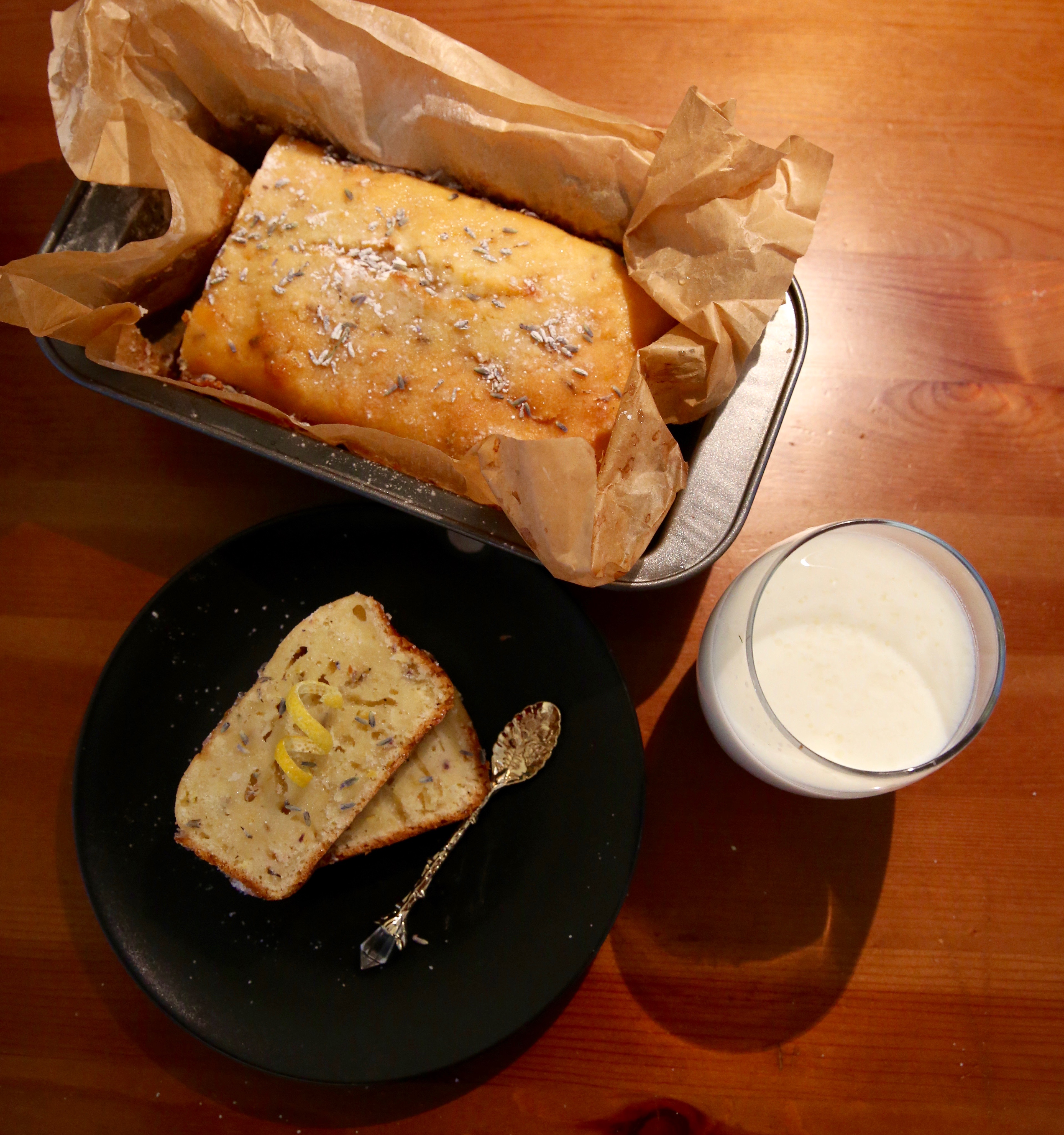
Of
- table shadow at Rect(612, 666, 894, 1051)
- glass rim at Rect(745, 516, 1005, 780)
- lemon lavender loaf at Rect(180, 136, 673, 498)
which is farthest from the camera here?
table shadow at Rect(612, 666, 894, 1051)

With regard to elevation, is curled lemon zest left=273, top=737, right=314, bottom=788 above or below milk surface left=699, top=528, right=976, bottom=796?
below

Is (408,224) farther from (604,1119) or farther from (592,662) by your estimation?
(604,1119)

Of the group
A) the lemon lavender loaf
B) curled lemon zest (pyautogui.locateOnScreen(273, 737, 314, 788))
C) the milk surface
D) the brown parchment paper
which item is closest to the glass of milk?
the milk surface

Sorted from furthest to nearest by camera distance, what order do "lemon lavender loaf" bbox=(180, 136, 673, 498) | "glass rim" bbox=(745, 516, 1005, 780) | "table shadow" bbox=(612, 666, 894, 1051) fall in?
"table shadow" bbox=(612, 666, 894, 1051), "lemon lavender loaf" bbox=(180, 136, 673, 498), "glass rim" bbox=(745, 516, 1005, 780)

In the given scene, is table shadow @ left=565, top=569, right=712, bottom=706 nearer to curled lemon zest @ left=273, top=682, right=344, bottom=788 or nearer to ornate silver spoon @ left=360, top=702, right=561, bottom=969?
ornate silver spoon @ left=360, top=702, right=561, bottom=969

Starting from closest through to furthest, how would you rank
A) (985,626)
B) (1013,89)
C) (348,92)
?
(985,626), (348,92), (1013,89)

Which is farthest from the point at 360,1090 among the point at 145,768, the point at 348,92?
the point at 348,92
